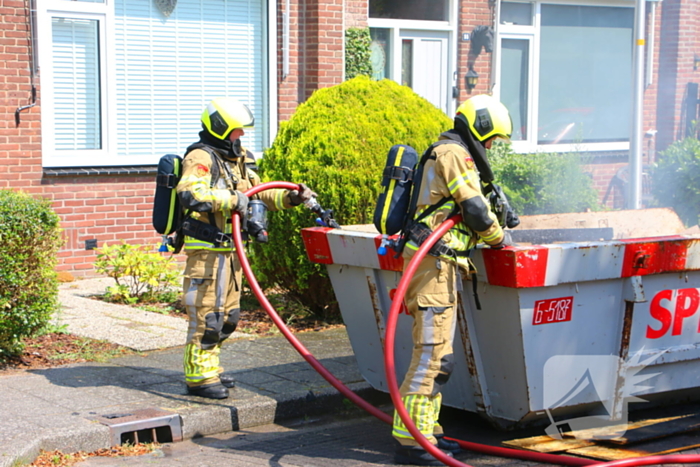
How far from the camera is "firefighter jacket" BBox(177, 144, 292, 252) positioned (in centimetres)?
525

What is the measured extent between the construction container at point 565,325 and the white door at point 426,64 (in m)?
7.63

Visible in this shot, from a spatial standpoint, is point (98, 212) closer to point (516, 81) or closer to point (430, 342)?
point (430, 342)

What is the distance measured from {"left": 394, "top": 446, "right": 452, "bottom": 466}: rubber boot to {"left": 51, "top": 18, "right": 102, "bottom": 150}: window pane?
6.19 meters

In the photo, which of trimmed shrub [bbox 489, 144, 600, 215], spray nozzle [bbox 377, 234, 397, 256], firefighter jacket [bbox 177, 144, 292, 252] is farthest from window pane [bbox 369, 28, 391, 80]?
spray nozzle [bbox 377, 234, 397, 256]

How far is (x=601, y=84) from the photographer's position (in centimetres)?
1471

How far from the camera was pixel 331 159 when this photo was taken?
24.4ft

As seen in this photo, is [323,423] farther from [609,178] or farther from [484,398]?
[609,178]

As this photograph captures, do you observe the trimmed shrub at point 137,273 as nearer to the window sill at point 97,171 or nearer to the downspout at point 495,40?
the window sill at point 97,171

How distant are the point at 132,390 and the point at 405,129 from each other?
326 cm

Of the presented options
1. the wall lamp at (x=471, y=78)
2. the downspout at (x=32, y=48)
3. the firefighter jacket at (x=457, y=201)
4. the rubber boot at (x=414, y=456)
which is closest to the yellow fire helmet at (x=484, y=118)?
the firefighter jacket at (x=457, y=201)

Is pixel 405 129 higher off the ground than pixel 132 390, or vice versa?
pixel 405 129


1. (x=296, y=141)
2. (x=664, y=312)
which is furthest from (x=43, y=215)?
(x=664, y=312)

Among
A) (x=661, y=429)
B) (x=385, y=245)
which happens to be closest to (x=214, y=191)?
(x=385, y=245)

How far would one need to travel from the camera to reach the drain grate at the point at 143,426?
4875 mm
